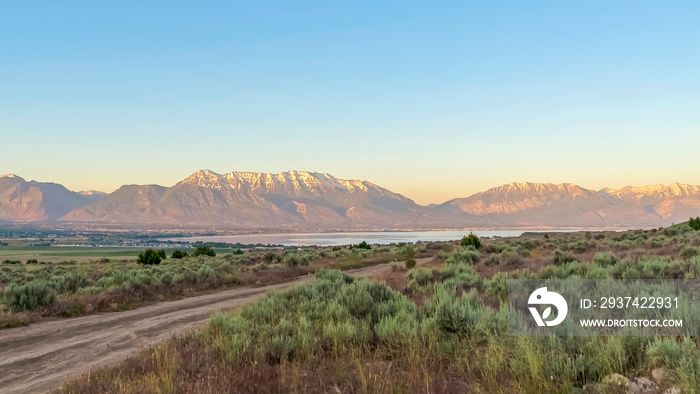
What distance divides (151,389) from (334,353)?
345 centimetres

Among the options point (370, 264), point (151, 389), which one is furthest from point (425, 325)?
point (370, 264)

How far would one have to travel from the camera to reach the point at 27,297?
1719 centimetres

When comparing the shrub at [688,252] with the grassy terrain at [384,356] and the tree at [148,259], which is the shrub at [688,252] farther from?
the tree at [148,259]

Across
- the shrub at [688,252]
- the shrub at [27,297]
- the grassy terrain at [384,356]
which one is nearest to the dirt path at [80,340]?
the grassy terrain at [384,356]

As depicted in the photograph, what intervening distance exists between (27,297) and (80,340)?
20.6 feet

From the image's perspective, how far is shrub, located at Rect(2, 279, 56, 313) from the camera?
16.6m

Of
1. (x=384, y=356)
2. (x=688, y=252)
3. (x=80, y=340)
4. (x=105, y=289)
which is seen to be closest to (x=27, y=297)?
(x=105, y=289)

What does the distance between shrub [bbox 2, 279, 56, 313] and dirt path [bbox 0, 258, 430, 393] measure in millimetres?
2079

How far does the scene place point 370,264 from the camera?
140ft

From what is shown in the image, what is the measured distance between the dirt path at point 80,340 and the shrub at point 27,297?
6.82 feet

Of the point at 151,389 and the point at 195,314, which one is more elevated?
the point at 151,389

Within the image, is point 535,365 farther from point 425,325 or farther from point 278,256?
point 278,256

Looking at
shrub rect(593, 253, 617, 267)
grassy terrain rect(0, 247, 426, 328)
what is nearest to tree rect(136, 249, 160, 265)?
grassy terrain rect(0, 247, 426, 328)

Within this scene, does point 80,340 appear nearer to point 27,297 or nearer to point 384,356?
point 27,297
